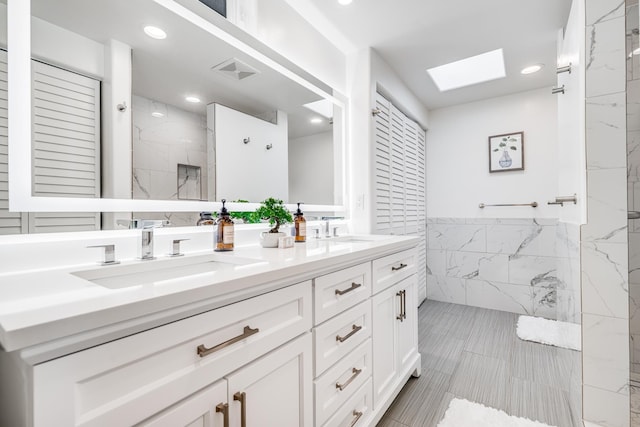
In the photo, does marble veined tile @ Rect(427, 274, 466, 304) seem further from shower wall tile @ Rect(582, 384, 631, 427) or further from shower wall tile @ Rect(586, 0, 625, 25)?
shower wall tile @ Rect(586, 0, 625, 25)

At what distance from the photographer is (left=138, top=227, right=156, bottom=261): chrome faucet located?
1054 mm

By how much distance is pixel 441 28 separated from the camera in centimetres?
212

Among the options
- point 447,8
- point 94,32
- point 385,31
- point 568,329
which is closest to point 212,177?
point 94,32

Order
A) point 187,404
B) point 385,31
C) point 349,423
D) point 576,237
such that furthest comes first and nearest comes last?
1. point 385,31
2. point 576,237
3. point 349,423
4. point 187,404

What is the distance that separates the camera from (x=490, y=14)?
6.47ft

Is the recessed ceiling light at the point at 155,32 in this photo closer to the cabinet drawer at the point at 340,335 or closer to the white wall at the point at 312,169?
the white wall at the point at 312,169

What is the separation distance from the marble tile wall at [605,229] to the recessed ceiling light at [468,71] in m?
1.32

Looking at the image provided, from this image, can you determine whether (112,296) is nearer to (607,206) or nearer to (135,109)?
(135,109)

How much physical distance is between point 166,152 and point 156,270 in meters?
0.50

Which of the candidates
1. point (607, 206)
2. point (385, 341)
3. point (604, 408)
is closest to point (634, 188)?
point (607, 206)

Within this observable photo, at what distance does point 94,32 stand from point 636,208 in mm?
2912

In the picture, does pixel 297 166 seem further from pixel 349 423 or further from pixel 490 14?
pixel 490 14

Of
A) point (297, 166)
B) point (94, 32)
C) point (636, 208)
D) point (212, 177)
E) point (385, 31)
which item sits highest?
point (385, 31)

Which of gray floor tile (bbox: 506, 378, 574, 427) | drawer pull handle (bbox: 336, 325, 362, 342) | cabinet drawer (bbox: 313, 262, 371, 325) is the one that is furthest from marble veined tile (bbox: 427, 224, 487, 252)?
drawer pull handle (bbox: 336, 325, 362, 342)
